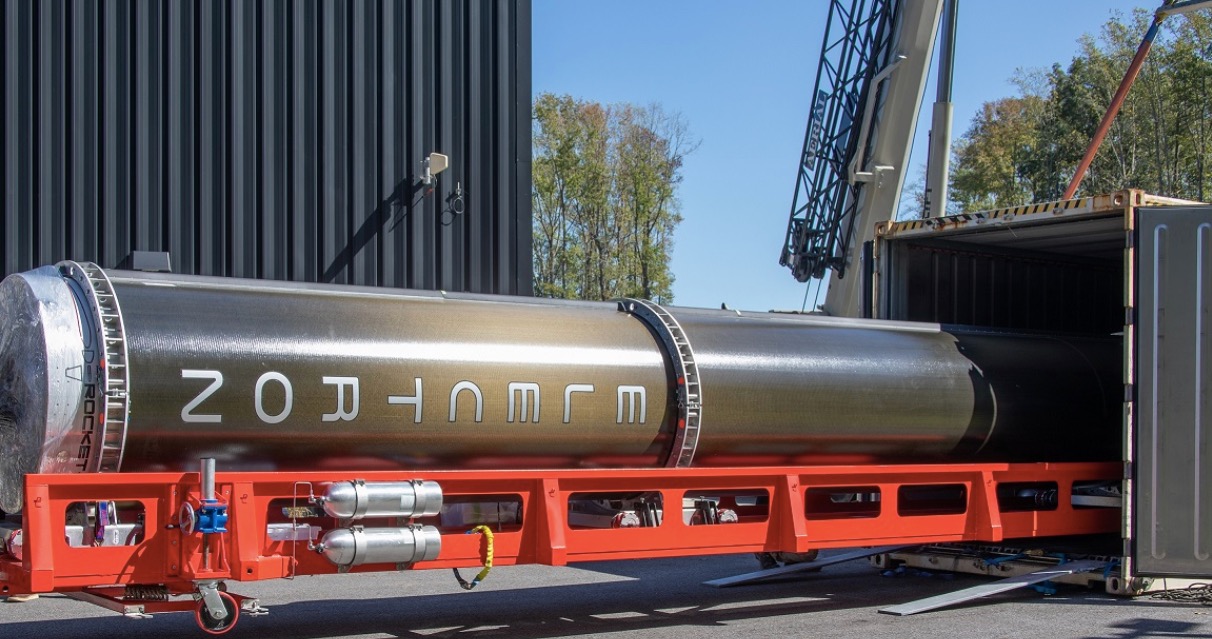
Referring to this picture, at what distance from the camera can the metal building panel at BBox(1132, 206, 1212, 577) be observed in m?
9.34

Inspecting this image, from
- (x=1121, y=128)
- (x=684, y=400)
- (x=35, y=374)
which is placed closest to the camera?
(x=35, y=374)

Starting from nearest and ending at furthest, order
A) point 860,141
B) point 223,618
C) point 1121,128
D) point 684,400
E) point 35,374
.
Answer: point 35,374, point 223,618, point 684,400, point 860,141, point 1121,128

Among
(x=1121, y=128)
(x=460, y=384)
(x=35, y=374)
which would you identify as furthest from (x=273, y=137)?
(x=1121, y=128)

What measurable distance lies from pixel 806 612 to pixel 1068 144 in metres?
36.8

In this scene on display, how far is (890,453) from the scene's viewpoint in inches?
377

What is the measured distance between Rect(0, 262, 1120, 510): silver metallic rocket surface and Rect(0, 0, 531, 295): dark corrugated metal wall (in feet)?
15.9

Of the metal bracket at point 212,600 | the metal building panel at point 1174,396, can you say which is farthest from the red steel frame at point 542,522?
the metal building panel at point 1174,396

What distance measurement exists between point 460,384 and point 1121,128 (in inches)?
1425

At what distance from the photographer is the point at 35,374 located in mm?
6488

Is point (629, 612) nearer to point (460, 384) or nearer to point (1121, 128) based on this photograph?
point (460, 384)

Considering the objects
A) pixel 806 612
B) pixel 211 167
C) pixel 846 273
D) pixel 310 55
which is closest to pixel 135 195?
pixel 211 167

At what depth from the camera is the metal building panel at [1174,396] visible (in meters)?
9.34

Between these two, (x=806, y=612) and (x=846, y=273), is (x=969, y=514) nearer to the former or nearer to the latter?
(x=806, y=612)

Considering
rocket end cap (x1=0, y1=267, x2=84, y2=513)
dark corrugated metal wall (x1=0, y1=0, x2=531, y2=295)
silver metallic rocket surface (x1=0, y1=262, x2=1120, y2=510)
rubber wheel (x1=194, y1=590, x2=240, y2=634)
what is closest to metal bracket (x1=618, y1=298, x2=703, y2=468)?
silver metallic rocket surface (x1=0, y1=262, x2=1120, y2=510)
